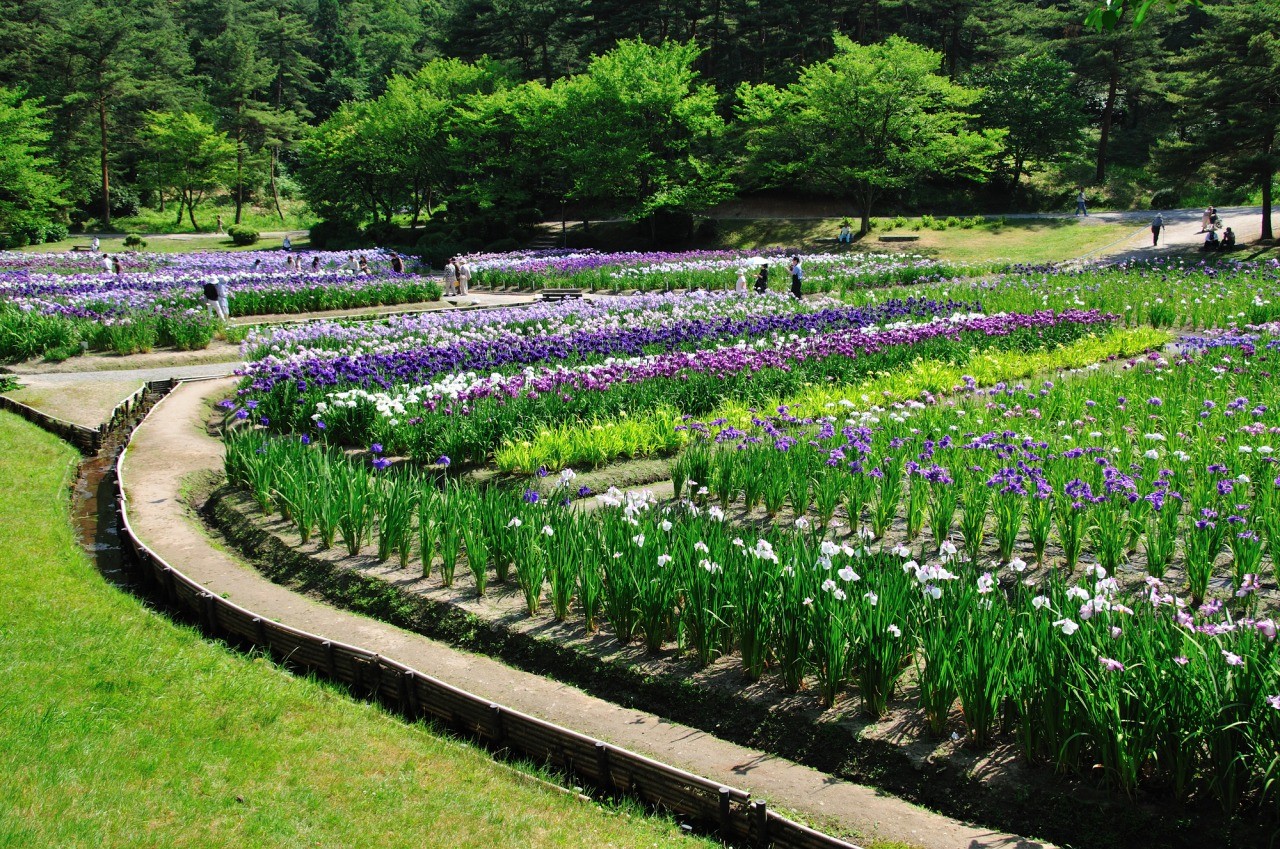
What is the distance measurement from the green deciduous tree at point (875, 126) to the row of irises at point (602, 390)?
25.6m

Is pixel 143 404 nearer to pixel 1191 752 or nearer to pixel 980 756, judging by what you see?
pixel 980 756

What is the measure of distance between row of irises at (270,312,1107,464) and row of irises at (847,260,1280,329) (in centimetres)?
381

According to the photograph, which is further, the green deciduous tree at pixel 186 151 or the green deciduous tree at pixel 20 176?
the green deciduous tree at pixel 186 151

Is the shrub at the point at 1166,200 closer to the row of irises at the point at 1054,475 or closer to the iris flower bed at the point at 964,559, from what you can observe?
the row of irises at the point at 1054,475

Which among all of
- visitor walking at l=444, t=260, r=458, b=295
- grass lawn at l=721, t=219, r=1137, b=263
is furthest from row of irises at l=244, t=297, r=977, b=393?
grass lawn at l=721, t=219, r=1137, b=263

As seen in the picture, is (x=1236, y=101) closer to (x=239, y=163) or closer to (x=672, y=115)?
(x=672, y=115)

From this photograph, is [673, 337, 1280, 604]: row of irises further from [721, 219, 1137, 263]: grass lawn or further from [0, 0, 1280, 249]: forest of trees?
[0, 0, 1280, 249]: forest of trees

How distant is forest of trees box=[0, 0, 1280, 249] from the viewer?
38594mm

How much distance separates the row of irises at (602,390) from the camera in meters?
10.7

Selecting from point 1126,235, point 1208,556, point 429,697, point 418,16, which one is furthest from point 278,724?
→ point 418,16

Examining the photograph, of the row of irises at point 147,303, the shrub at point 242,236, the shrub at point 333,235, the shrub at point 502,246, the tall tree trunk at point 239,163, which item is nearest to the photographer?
the row of irises at point 147,303

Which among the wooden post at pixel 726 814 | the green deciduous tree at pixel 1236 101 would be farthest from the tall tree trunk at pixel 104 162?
the wooden post at pixel 726 814

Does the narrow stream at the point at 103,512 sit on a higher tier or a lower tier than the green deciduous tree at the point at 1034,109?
lower

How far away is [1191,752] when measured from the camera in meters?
4.06
